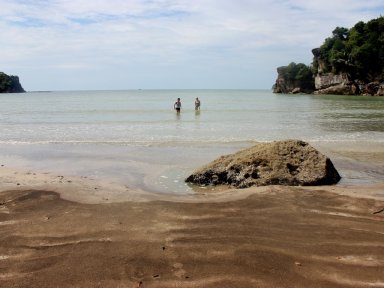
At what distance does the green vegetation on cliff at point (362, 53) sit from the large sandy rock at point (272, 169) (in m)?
89.7

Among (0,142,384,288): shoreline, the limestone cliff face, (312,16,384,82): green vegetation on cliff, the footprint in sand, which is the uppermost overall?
(312,16,384,82): green vegetation on cliff

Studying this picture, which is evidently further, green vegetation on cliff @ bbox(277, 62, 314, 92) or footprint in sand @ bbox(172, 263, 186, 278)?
green vegetation on cliff @ bbox(277, 62, 314, 92)

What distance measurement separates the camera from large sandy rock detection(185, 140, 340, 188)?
8.96 m

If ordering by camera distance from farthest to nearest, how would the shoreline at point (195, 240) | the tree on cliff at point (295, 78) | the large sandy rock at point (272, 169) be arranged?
1. the tree on cliff at point (295, 78)
2. the large sandy rock at point (272, 169)
3. the shoreline at point (195, 240)

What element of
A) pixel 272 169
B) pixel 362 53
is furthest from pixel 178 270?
pixel 362 53

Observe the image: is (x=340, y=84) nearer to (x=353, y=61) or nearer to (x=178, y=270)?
(x=353, y=61)

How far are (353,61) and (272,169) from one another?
310 ft

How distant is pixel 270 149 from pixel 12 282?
21.9 feet

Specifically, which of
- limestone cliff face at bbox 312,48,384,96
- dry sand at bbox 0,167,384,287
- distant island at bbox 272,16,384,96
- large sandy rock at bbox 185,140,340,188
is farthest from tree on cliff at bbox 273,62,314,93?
dry sand at bbox 0,167,384,287

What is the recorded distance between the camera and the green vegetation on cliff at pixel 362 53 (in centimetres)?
9079

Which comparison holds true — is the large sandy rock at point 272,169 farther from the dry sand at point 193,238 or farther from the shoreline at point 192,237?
the dry sand at point 193,238

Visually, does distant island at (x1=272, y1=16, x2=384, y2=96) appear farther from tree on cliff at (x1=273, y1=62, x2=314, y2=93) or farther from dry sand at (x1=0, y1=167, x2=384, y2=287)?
dry sand at (x1=0, y1=167, x2=384, y2=287)

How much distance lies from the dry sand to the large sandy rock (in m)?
0.64

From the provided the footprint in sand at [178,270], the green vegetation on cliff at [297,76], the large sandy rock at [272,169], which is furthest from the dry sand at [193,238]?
the green vegetation on cliff at [297,76]
